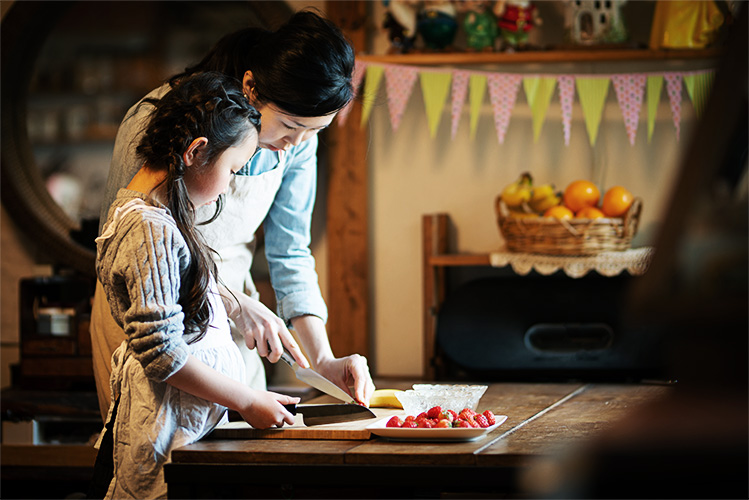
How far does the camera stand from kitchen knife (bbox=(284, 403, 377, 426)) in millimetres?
1422

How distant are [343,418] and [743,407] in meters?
1.05

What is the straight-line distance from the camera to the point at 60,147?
327 cm

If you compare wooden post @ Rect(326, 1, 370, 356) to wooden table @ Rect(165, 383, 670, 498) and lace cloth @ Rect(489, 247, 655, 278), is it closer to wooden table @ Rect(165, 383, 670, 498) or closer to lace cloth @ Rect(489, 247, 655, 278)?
lace cloth @ Rect(489, 247, 655, 278)

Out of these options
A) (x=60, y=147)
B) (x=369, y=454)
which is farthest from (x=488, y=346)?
(x=60, y=147)

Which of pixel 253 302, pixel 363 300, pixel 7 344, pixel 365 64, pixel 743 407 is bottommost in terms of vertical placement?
pixel 7 344

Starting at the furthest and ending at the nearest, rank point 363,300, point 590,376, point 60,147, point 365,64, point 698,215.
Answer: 1. point 60,147
2. point 363,300
3. point 365,64
4. point 590,376
5. point 698,215

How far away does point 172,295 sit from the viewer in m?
1.26

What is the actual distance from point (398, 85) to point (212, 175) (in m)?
1.59

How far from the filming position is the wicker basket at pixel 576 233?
8.27ft

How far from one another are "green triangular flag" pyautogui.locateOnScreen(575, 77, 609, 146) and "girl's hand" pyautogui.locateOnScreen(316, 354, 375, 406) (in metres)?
1.50

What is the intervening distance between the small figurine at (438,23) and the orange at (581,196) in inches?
26.6

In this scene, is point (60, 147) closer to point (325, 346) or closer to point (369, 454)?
point (325, 346)

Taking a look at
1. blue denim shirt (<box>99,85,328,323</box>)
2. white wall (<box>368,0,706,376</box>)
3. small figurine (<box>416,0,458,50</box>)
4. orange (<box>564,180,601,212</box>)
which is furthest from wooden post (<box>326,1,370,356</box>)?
blue denim shirt (<box>99,85,328,323</box>)

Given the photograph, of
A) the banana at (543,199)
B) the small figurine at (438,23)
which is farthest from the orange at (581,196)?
the small figurine at (438,23)
